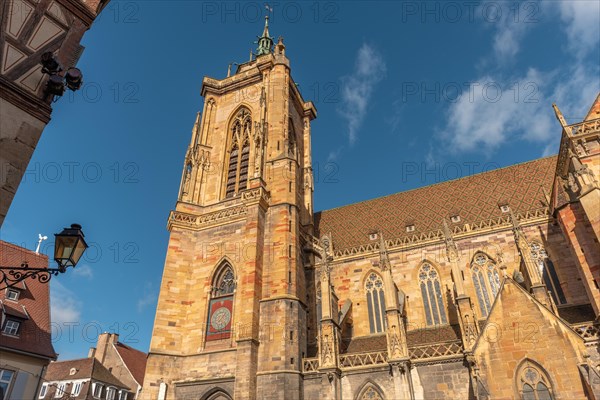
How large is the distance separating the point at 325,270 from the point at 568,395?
28.3ft

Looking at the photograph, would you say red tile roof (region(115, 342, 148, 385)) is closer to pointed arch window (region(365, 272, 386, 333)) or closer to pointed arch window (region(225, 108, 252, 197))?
pointed arch window (region(225, 108, 252, 197))

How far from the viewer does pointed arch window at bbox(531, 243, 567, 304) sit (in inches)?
627

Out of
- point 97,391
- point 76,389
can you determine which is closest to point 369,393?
point 97,391

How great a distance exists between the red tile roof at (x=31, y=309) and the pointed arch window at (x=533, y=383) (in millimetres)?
16903

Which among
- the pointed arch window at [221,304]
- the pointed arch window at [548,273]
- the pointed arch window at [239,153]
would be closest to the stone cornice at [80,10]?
the pointed arch window at [221,304]

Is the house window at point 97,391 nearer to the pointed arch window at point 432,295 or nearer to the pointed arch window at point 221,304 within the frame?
the pointed arch window at point 221,304

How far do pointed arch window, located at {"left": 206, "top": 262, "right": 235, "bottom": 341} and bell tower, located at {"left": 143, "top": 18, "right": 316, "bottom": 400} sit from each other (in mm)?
45

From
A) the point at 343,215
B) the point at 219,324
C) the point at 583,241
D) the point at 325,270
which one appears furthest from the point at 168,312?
the point at 583,241

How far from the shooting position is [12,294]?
17.6 m

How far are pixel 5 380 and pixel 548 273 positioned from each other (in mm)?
21096

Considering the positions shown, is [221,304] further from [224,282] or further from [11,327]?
[11,327]

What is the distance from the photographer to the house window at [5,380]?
14683mm

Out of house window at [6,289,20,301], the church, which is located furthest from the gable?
house window at [6,289,20,301]

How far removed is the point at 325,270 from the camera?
16406 mm
